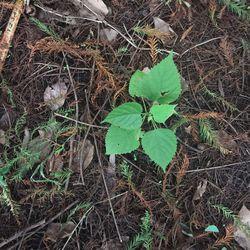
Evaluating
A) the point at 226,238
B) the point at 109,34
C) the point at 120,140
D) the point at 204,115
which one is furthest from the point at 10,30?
the point at 226,238

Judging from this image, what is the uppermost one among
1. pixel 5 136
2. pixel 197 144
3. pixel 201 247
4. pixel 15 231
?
pixel 5 136

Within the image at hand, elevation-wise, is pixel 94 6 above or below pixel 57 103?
above

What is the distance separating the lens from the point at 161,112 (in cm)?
175

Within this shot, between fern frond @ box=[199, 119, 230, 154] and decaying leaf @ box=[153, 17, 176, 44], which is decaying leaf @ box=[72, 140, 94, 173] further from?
decaying leaf @ box=[153, 17, 176, 44]

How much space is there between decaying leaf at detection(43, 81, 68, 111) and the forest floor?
2 centimetres

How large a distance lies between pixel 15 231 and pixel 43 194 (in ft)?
0.67

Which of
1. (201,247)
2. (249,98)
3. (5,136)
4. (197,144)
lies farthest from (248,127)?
(5,136)

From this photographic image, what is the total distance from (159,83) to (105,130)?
0.35 m

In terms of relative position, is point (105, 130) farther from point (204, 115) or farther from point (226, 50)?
point (226, 50)

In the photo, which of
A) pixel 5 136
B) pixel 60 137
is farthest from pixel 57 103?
pixel 5 136

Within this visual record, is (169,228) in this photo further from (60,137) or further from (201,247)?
(60,137)

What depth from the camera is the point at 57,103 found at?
1.90 meters

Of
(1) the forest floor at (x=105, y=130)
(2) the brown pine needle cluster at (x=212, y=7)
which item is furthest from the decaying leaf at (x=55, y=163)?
(2) the brown pine needle cluster at (x=212, y=7)

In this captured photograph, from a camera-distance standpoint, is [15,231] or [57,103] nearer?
[15,231]
